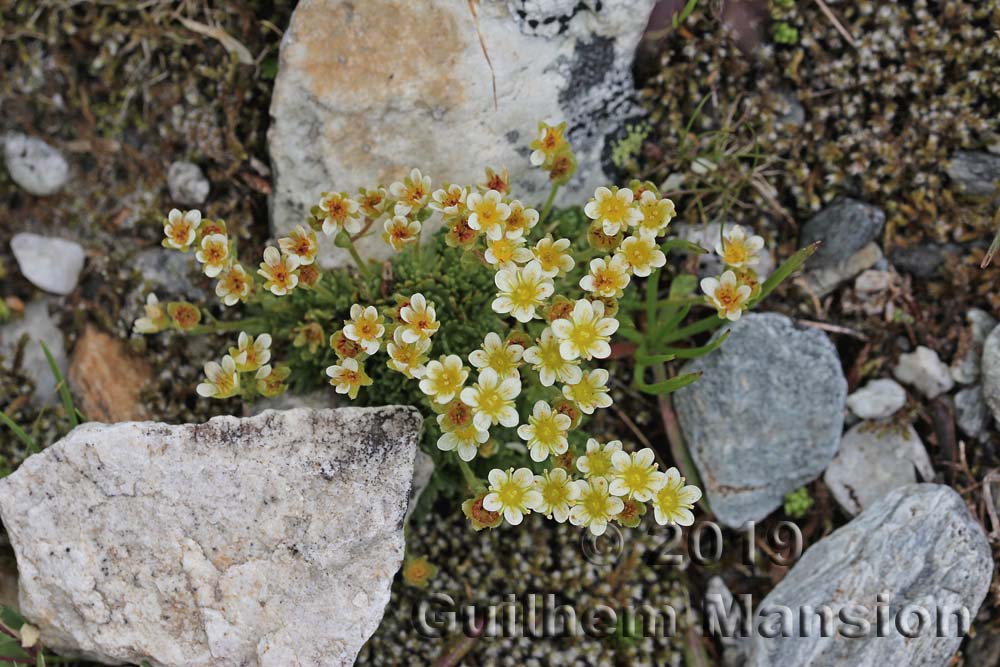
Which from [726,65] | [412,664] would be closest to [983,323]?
[726,65]

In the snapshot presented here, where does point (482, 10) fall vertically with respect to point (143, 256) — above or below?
above

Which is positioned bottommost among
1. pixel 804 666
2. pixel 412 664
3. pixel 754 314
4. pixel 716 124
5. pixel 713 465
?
pixel 412 664

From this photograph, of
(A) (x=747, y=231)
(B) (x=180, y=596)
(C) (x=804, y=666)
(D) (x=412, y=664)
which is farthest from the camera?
(A) (x=747, y=231)

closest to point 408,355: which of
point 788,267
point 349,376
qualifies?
point 349,376

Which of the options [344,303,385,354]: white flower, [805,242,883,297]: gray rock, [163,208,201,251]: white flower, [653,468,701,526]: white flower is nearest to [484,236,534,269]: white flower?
[344,303,385,354]: white flower

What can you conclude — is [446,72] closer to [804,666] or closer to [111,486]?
[111,486]

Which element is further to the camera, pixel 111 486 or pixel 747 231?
pixel 747 231

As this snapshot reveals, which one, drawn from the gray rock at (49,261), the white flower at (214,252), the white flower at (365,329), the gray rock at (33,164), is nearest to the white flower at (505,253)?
the white flower at (365,329)
